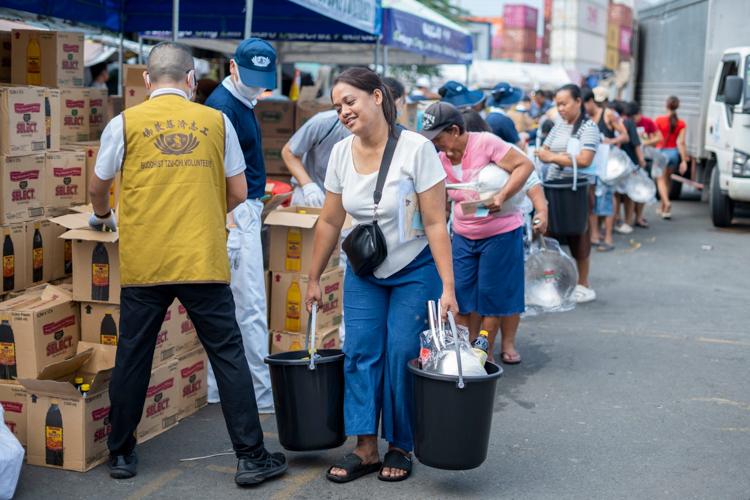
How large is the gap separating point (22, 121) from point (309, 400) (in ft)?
7.74

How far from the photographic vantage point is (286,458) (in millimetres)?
3867

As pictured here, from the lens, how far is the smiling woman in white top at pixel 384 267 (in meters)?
3.40

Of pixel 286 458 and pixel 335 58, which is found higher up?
pixel 335 58

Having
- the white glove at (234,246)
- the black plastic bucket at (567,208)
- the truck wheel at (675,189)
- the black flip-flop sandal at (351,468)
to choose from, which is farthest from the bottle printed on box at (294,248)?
the truck wheel at (675,189)

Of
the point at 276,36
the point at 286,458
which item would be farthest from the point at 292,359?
the point at 276,36

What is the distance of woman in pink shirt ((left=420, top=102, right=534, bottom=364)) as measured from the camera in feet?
15.5

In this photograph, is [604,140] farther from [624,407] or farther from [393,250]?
[393,250]

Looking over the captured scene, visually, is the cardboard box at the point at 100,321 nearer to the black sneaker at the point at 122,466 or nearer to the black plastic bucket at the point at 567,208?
the black sneaker at the point at 122,466

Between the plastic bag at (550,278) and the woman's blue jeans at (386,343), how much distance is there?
2687 mm

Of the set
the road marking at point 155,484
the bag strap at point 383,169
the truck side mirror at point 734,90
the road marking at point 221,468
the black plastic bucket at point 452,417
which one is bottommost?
the road marking at point 221,468

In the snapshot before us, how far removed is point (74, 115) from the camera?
5078mm

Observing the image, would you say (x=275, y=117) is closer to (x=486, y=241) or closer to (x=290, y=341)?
(x=290, y=341)

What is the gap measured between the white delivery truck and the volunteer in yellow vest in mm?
9082

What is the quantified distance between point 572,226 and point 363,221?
3514 millimetres
